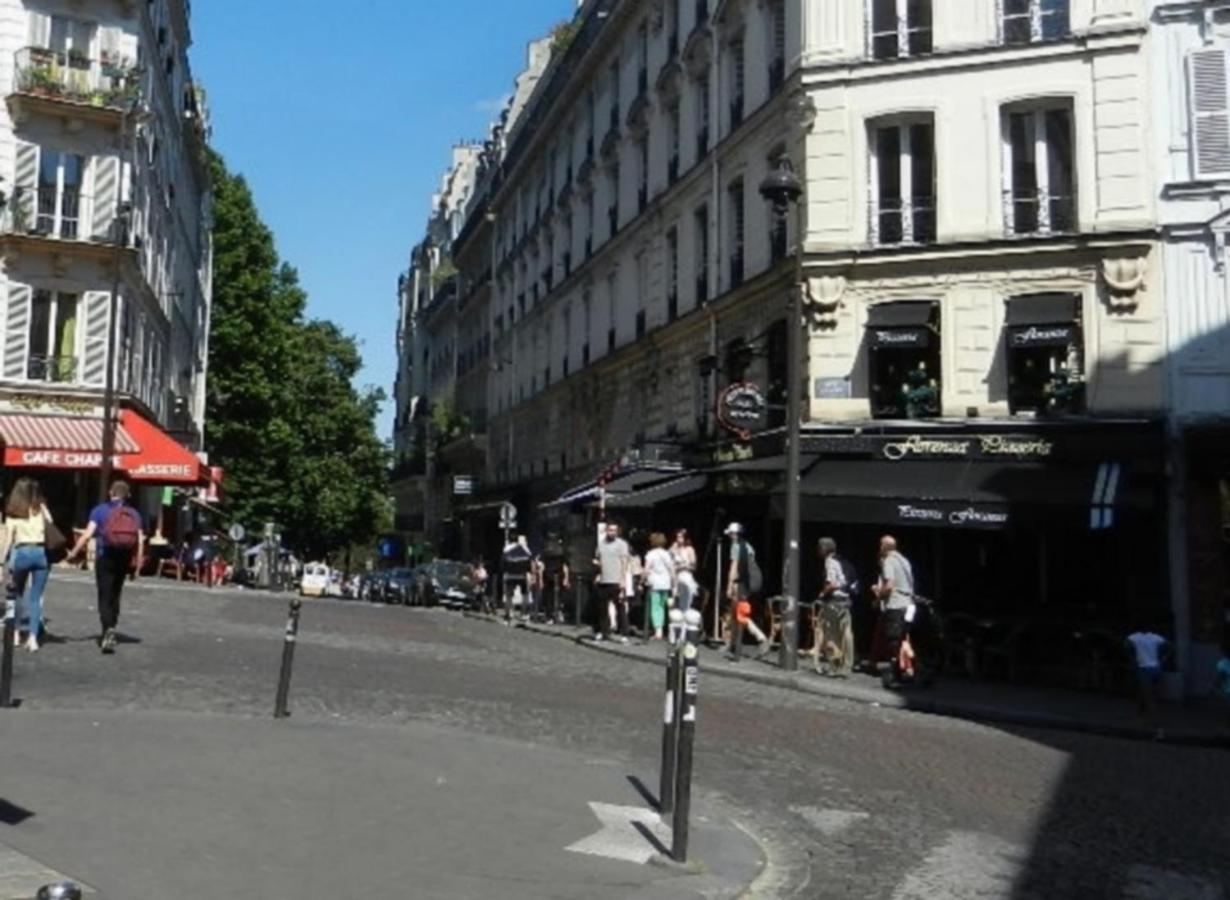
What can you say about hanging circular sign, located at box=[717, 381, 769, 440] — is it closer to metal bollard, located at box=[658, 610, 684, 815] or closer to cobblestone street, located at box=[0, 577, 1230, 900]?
cobblestone street, located at box=[0, 577, 1230, 900]

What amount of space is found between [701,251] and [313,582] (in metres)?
22.2

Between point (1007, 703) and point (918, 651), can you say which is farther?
point (918, 651)

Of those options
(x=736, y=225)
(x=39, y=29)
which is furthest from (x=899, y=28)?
(x=39, y=29)

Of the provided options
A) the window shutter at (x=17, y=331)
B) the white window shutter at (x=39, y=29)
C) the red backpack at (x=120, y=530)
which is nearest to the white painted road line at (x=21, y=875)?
the red backpack at (x=120, y=530)

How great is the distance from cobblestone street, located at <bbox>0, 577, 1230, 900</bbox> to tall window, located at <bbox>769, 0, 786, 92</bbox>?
1311 centimetres

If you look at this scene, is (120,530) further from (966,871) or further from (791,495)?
(966,871)

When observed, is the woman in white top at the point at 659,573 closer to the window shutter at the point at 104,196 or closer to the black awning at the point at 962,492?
→ the black awning at the point at 962,492

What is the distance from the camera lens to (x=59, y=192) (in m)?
32.2

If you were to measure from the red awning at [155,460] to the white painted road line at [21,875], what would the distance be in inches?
1083

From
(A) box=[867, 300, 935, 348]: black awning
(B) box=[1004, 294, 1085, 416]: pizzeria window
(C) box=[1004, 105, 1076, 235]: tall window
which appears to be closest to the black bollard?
(A) box=[867, 300, 935, 348]: black awning

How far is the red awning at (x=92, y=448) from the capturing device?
97.7ft

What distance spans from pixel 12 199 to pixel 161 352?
11.1 m

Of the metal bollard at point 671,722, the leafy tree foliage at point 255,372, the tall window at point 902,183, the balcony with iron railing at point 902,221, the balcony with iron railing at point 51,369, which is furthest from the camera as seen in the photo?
the leafy tree foliage at point 255,372

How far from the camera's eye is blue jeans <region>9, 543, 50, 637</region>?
1238 cm
